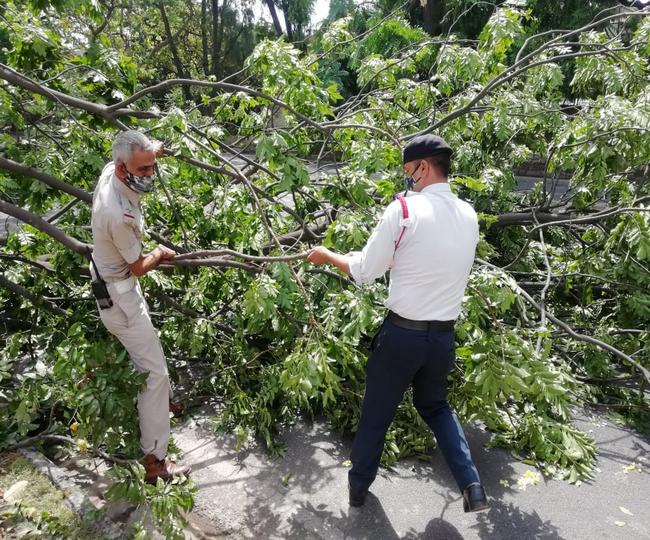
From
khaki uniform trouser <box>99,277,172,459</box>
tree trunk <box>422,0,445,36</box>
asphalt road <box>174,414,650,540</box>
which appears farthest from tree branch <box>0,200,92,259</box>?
tree trunk <box>422,0,445,36</box>

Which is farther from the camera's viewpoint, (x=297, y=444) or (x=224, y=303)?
(x=224, y=303)

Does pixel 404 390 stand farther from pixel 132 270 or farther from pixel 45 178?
pixel 45 178

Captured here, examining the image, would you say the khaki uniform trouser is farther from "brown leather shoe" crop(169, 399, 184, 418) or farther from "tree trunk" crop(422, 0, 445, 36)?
"tree trunk" crop(422, 0, 445, 36)

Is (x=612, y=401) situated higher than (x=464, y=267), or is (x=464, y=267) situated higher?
(x=464, y=267)

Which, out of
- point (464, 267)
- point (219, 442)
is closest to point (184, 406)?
point (219, 442)

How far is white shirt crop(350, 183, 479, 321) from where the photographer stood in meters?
2.50

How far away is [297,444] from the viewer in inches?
145

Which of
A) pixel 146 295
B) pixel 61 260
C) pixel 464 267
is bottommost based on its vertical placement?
pixel 146 295

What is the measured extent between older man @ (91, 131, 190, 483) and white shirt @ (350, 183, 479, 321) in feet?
4.07

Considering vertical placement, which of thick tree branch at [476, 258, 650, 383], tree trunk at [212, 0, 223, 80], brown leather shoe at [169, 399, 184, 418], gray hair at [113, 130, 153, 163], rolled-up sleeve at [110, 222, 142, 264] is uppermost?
tree trunk at [212, 0, 223, 80]

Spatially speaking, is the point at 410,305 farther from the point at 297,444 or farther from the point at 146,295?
the point at 146,295

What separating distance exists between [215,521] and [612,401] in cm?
333

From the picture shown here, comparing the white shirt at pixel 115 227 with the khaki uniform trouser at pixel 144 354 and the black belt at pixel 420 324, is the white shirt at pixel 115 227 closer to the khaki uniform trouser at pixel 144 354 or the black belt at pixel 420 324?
the khaki uniform trouser at pixel 144 354

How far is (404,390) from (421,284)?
0.63m
